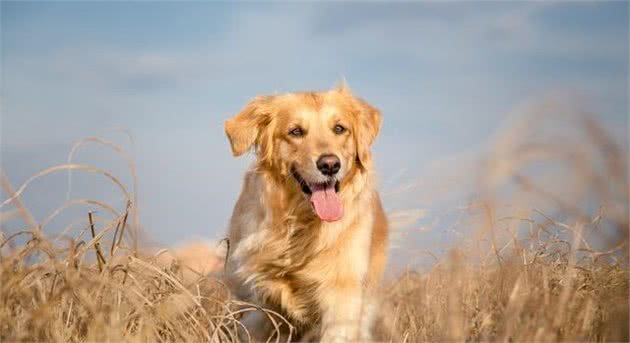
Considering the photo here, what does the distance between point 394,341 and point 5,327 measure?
6.80ft

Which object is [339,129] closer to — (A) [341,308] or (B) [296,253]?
(B) [296,253]

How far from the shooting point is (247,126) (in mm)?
4973

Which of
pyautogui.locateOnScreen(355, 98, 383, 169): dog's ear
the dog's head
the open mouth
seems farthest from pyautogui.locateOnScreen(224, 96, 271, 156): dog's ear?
pyautogui.locateOnScreen(355, 98, 383, 169): dog's ear

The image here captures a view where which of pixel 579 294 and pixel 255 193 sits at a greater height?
pixel 255 193

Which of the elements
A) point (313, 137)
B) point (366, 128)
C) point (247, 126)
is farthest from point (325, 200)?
point (247, 126)

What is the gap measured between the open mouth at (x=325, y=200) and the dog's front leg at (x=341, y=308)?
16.4 inches

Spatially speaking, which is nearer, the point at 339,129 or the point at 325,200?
the point at 325,200

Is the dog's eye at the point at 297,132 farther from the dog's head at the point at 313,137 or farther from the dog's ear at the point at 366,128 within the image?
the dog's ear at the point at 366,128

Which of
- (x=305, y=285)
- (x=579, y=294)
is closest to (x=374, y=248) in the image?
(x=305, y=285)

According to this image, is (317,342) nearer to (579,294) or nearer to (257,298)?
(257,298)

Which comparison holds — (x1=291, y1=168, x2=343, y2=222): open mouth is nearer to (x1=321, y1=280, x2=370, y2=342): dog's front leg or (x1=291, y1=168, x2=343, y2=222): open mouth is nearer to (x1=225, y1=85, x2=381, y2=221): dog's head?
(x1=225, y1=85, x2=381, y2=221): dog's head

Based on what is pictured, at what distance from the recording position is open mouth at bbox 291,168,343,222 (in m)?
4.62

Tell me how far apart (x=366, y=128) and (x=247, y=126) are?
78 centimetres

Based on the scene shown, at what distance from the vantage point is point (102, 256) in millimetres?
3936
